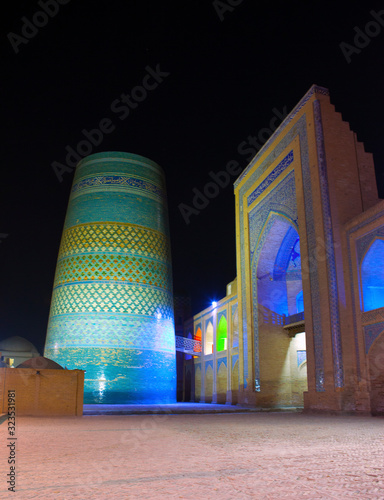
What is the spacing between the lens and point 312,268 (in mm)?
8953

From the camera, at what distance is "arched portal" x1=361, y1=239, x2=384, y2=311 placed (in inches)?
312

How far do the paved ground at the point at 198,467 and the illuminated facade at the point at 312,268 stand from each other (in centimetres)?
417

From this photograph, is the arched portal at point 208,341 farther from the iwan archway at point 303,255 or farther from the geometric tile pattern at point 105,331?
the geometric tile pattern at point 105,331

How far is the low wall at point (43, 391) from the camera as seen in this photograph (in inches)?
287

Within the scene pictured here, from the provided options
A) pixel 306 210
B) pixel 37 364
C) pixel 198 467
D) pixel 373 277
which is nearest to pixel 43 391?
pixel 37 364

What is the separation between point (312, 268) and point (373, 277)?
48.8 inches

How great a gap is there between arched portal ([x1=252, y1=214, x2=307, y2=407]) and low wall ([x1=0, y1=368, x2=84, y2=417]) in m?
5.21

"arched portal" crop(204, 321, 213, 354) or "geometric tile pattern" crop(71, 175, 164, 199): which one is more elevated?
"geometric tile pattern" crop(71, 175, 164, 199)

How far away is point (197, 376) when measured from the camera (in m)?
18.8

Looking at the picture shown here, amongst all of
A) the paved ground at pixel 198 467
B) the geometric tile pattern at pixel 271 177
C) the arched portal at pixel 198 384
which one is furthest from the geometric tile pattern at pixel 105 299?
the paved ground at pixel 198 467

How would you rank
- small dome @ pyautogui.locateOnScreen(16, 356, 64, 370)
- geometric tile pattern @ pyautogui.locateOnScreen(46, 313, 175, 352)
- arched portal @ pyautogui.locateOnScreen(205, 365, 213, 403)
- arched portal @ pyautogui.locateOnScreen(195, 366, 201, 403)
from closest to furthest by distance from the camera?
small dome @ pyautogui.locateOnScreen(16, 356, 64, 370)
geometric tile pattern @ pyautogui.locateOnScreen(46, 313, 175, 352)
arched portal @ pyautogui.locateOnScreen(205, 365, 213, 403)
arched portal @ pyautogui.locateOnScreen(195, 366, 201, 403)

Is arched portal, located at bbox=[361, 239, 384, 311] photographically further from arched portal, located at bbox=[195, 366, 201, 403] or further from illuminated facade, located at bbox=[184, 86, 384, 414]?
arched portal, located at bbox=[195, 366, 201, 403]

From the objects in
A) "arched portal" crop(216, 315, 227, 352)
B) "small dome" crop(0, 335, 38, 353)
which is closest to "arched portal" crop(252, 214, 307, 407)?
"arched portal" crop(216, 315, 227, 352)

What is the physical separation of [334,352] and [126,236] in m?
6.55
